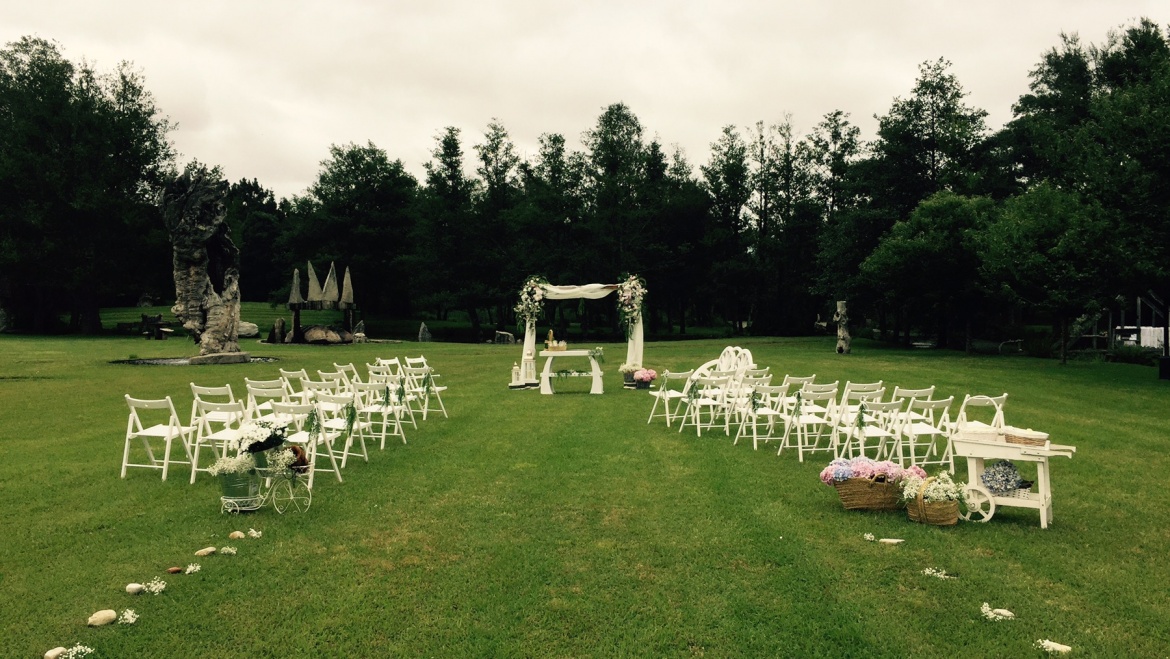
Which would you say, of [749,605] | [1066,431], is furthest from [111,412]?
[1066,431]

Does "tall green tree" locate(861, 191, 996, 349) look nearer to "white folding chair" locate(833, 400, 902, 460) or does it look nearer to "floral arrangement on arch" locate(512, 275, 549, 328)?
"floral arrangement on arch" locate(512, 275, 549, 328)

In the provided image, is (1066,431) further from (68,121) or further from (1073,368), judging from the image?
(68,121)

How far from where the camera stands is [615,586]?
5129mm

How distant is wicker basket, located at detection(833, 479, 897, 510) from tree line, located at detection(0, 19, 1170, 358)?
18182 millimetres

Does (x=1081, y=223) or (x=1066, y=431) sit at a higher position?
(x=1081, y=223)

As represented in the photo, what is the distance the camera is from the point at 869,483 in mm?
6891

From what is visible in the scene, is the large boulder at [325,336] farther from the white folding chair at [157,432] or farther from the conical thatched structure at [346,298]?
the white folding chair at [157,432]

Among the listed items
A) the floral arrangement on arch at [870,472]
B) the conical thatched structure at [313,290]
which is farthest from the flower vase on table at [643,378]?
→ the conical thatched structure at [313,290]

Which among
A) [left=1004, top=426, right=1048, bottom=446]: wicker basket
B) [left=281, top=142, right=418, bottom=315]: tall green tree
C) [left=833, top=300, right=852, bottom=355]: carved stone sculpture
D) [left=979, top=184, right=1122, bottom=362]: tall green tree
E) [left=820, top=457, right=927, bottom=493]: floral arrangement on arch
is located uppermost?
[left=281, top=142, right=418, bottom=315]: tall green tree

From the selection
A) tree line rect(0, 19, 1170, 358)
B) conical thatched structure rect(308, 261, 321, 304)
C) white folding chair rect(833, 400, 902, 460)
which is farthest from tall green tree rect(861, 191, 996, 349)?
conical thatched structure rect(308, 261, 321, 304)

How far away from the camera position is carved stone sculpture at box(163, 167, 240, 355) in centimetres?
2419

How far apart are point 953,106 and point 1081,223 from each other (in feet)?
64.6

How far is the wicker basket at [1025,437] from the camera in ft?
21.5

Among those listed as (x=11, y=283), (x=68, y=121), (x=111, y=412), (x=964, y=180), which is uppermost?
(x=68, y=121)
